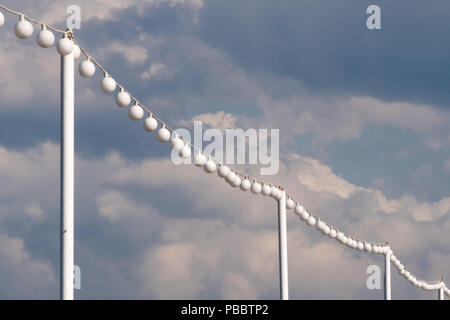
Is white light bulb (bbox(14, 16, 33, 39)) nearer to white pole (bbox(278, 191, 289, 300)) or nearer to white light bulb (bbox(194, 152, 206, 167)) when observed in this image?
white light bulb (bbox(194, 152, 206, 167))

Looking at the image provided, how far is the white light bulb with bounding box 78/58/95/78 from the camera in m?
14.2

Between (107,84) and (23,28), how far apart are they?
6.32 ft

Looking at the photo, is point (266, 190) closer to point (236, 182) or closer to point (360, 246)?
point (236, 182)

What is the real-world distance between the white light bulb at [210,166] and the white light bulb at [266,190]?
10.8ft

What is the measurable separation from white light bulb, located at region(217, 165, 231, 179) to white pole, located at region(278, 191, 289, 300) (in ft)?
12.1

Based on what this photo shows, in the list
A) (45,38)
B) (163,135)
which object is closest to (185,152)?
(163,135)

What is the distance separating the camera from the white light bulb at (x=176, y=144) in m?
16.7

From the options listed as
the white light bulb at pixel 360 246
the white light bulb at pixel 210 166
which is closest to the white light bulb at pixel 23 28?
the white light bulb at pixel 210 166

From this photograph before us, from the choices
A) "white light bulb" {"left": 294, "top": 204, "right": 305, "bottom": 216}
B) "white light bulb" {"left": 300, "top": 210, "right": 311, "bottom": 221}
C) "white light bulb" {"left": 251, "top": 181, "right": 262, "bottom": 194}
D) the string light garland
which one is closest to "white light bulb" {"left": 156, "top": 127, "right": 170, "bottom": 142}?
the string light garland

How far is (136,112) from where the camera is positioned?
1554 centimetres
